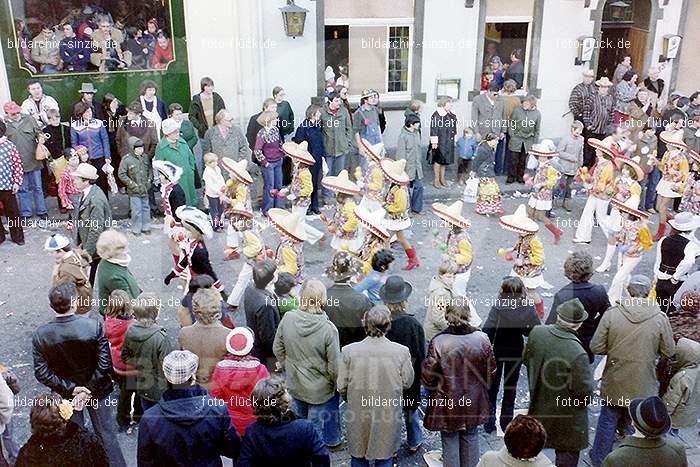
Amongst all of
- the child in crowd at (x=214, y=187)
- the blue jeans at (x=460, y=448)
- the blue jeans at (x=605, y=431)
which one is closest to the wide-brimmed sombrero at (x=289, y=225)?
the child in crowd at (x=214, y=187)

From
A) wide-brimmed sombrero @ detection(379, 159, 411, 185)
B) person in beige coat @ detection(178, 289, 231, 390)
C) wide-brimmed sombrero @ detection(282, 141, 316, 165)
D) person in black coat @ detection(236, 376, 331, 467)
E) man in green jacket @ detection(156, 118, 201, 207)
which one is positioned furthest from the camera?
man in green jacket @ detection(156, 118, 201, 207)

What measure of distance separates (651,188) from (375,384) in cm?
852

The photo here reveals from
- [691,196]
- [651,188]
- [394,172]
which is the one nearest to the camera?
[394,172]

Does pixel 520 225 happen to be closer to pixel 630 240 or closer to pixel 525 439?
pixel 630 240

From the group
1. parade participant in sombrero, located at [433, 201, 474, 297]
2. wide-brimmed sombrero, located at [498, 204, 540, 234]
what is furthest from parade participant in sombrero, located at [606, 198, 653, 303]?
parade participant in sombrero, located at [433, 201, 474, 297]

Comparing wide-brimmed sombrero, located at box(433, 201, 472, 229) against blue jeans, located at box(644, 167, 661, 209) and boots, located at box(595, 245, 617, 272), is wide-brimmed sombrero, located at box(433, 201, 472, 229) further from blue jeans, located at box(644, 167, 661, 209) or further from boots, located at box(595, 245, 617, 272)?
blue jeans, located at box(644, 167, 661, 209)

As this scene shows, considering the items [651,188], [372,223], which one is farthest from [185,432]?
[651,188]

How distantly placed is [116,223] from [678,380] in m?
8.31

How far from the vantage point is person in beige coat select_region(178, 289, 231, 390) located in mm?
5469

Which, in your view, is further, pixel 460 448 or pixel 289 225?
pixel 289 225

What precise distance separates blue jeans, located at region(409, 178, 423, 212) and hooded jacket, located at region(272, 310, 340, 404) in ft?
20.9

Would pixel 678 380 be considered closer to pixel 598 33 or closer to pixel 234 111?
pixel 234 111

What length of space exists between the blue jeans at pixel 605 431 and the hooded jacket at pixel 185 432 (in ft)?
10.2

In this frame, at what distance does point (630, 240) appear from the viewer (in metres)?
8.42
